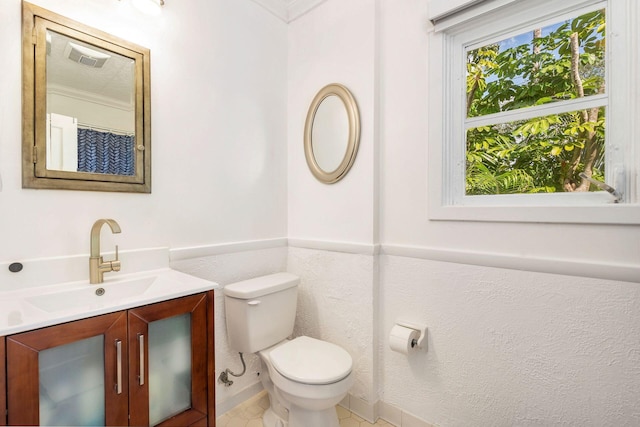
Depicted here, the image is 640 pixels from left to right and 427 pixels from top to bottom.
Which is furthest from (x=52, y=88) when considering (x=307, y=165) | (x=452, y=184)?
(x=452, y=184)

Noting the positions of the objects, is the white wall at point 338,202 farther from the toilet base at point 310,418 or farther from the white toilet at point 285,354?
the toilet base at point 310,418

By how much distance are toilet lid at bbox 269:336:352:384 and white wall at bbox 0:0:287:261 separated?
689 mm

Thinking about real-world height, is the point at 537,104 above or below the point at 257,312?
above

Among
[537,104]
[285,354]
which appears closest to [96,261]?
[285,354]

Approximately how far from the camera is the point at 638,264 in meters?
1.10

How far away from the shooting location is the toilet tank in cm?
163

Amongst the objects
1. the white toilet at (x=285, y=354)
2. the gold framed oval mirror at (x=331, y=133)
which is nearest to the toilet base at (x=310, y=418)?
the white toilet at (x=285, y=354)

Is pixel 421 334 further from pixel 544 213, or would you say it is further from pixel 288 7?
pixel 288 7

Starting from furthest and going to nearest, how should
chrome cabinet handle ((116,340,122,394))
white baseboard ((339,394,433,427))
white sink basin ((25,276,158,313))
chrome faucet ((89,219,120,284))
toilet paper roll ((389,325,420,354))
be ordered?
white baseboard ((339,394,433,427)), toilet paper roll ((389,325,420,354)), chrome faucet ((89,219,120,284)), white sink basin ((25,276,158,313)), chrome cabinet handle ((116,340,122,394))

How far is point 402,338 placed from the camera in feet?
5.06

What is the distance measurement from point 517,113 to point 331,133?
952 mm

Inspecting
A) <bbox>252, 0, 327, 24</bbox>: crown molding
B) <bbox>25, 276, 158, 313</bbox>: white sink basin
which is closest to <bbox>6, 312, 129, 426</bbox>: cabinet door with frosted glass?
<bbox>25, 276, 158, 313</bbox>: white sink basin

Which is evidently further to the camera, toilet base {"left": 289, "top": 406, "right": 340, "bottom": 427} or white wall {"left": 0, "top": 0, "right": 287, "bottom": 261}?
toilet base {"left": 289, "top": 406, "right": 340, "bottom": 427}

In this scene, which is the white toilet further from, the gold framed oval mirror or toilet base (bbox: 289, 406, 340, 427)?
the gold framed oval mirror
